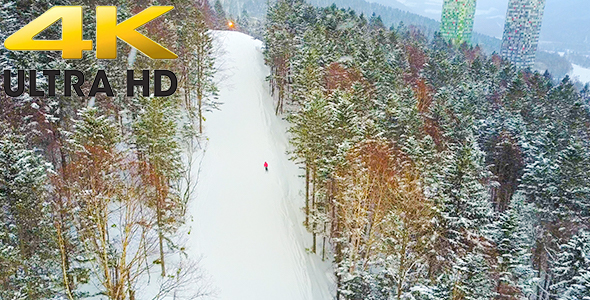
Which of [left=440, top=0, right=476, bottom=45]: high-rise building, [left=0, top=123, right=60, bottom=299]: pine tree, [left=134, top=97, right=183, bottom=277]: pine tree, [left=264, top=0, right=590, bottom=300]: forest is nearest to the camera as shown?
[left=0, top=123, right=60, bottom=299]: pine tree

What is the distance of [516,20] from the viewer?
557ft

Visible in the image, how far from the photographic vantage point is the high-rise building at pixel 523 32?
167500 millimetres

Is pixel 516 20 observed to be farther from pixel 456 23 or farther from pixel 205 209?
pixel 205 209

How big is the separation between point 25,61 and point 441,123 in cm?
3441

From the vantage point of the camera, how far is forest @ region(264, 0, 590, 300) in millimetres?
21328

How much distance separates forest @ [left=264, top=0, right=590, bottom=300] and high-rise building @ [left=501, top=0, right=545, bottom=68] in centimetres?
13538

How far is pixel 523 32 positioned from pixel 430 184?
581ft

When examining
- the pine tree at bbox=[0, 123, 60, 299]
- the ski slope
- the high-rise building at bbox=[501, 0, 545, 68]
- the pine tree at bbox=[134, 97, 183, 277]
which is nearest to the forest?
the ski slope

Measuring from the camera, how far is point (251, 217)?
98.0 ft

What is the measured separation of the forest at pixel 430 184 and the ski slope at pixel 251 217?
6.12 feet

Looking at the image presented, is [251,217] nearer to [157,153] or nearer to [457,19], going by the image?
[157,153]

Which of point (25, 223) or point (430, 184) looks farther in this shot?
point (430, 184)

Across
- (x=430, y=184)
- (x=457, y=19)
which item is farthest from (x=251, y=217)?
(x=457, y=19)

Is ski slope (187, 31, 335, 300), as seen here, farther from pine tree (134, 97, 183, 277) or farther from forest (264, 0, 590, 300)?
pine tree (134, 97, 183, 277)
